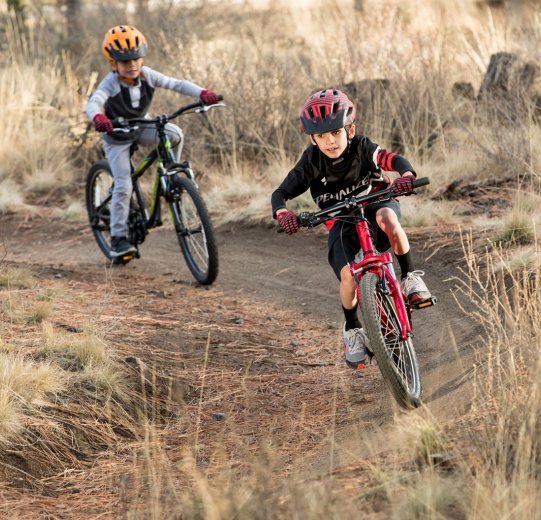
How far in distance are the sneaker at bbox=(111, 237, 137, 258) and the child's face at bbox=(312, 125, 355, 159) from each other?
353 centimetres

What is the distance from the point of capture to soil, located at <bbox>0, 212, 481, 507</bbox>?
4602 millimetres

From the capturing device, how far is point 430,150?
10.0 metres

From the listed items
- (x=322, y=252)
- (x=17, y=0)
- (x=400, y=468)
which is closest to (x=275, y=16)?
(x=17, y=0)

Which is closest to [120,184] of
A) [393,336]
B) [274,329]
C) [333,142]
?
[274,329]

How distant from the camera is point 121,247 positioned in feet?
26.6

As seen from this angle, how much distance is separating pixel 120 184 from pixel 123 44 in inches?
46.8

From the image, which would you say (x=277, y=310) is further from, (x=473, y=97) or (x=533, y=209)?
(x=473, y=97)

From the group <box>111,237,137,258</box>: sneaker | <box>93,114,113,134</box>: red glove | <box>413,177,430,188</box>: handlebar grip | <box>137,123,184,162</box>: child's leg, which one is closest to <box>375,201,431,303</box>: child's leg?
<box>413,177,430,188</box>: handlebar grip

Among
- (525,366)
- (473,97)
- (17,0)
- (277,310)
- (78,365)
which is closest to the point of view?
(525,366)

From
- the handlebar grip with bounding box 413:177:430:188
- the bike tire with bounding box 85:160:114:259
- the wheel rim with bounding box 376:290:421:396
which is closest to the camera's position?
the handlebar grip with bounding box 413:177:430:188

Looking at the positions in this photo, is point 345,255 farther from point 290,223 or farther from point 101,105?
point 101,105

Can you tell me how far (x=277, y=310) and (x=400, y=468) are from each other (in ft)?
12.0

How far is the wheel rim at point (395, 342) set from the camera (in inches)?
181

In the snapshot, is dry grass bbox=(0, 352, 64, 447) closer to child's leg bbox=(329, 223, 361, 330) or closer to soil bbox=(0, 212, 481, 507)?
soil bbox=(0, 212, 481, 507)
